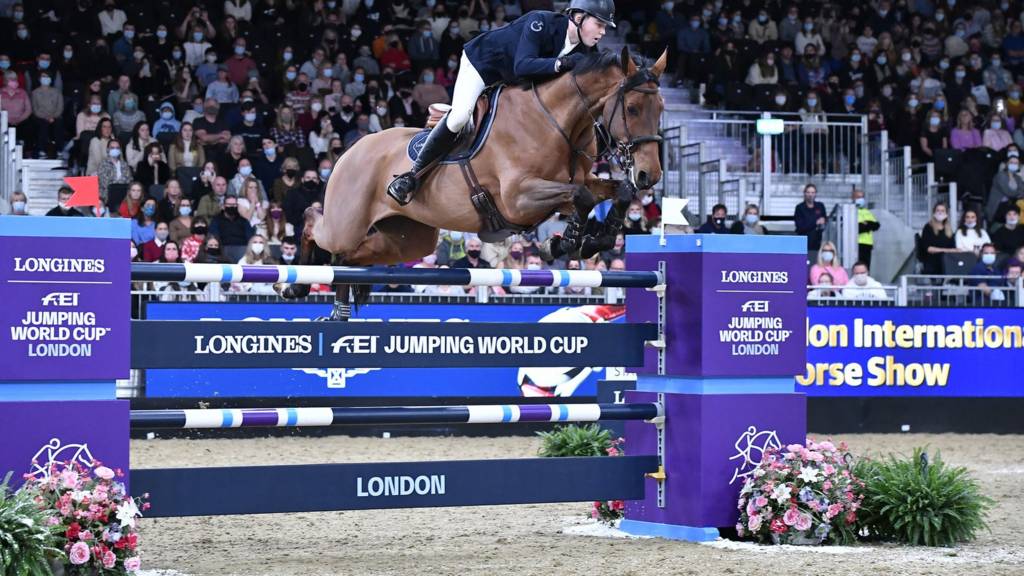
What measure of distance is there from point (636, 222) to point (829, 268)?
7.14 ft

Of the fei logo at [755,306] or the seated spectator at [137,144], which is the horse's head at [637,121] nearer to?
the fei logo at [755,306]

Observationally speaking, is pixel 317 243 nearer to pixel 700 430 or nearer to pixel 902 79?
pixel 700 430

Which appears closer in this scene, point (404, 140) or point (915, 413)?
point (404, 140)

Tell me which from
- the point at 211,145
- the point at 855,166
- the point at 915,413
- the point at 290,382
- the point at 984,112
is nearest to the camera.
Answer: the point at 290,382

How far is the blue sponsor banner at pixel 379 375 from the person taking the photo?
12.6 metres

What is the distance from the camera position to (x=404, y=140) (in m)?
7.93

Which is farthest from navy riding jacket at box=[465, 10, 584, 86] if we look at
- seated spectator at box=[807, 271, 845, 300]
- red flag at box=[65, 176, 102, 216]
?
seated spectator at box=[807, 271, 845, 300]

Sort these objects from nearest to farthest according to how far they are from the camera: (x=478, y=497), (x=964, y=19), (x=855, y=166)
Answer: (x=478, y=497)
(x=855, y=166)
(x=964, y=19)

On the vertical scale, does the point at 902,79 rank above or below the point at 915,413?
above

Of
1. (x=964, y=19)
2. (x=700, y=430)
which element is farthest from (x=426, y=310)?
(x=964, y=19)

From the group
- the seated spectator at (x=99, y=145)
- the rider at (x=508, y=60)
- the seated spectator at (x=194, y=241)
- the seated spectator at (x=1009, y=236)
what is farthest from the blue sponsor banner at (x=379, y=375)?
the seated spectator at (x=1009, y=236)

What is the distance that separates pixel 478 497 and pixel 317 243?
2063 mm

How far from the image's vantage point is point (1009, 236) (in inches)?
682

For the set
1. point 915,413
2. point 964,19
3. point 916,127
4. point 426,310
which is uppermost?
point 964,19
